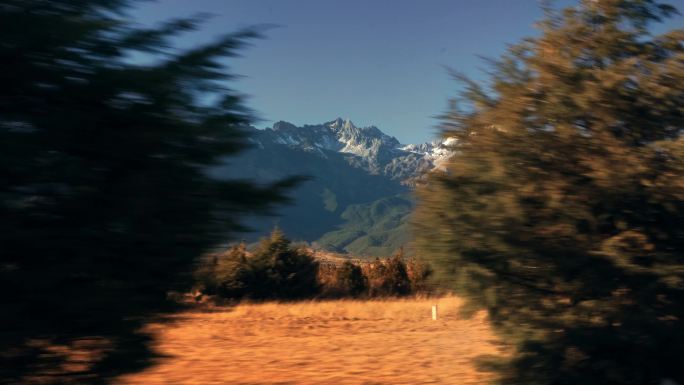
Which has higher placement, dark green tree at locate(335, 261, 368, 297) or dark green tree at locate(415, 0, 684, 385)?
dark green tree at locate(415, 0, 684, 385)

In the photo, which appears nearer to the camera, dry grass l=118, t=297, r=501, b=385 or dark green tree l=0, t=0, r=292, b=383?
dark green tree l=0, t=0, r=292, b=383

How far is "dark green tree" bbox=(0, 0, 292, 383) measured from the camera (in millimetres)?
3398

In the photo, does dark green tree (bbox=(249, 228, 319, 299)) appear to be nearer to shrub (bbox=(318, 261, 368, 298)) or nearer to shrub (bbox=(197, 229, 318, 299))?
shrub (bbox=(197, 229, 318, 299))

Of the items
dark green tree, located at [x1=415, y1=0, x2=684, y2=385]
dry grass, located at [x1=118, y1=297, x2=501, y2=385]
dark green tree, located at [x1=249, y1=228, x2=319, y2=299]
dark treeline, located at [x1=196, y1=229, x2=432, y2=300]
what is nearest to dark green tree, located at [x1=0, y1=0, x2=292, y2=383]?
dry grass, located at [x1=118, y1=297, x2=501, y2=385]

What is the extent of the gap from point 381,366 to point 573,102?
617 cm

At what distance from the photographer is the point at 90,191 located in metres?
3.62

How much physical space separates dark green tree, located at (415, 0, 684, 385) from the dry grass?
44.4 inches

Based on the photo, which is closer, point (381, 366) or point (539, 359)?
point (539, 359)

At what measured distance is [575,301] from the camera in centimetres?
745

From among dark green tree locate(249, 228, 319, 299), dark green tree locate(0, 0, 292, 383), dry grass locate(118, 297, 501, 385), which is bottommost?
dry grass locate(118, 297, 501, 385)

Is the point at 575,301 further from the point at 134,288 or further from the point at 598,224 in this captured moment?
the point at 134,288

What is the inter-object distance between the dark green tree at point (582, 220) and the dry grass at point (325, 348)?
3.70ft

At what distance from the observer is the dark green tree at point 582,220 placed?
281 inches

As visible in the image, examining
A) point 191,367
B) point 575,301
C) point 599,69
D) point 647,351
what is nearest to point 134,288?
point 575,301
